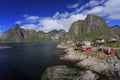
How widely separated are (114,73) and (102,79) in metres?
9.23

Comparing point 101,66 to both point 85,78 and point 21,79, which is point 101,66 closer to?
point 85,78

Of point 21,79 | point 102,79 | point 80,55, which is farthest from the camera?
point 80,55

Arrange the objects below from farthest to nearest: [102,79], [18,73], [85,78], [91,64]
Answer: [91,64] → [18,73] → [102,79] → [85,78]

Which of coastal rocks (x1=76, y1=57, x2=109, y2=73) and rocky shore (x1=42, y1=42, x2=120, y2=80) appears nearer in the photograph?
rocky shore (x1=42, y1=42, x2=120, y2=80)

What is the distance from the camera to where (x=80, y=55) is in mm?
110312

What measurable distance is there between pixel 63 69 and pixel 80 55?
141ft

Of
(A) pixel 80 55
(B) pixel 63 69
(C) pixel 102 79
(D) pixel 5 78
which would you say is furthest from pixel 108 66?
(D) pixel 5 78

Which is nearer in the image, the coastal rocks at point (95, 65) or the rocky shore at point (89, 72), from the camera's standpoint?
the rocky shore at point (89, 72)

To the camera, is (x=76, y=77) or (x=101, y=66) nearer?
(x=76, y=77)

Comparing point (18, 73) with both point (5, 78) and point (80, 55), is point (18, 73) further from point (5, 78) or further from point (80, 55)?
point (80, 55)

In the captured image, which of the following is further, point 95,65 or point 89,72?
point 95,65

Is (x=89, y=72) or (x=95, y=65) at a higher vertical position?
(x=89, y=72)

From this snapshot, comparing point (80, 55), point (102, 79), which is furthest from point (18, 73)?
point (80, 55)

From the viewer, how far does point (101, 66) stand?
75.6m
